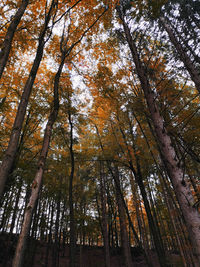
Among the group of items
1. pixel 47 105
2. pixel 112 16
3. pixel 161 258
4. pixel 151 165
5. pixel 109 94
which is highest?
pixel 112 16

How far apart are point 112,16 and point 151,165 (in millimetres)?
6335

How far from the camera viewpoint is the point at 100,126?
9328 millimetres

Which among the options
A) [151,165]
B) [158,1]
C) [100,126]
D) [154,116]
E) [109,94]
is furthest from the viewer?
[100,126]

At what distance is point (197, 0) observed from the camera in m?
6.71

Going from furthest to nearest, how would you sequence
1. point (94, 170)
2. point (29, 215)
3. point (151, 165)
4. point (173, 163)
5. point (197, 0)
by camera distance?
1. point (94, 170)
2. point (151, 165)
3. point (197, 0)
4. point (173, 163)
5. point (29, 215)

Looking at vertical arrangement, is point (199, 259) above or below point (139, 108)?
below

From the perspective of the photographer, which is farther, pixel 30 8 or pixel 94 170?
pixel 94 170

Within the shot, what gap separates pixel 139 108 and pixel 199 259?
3217mm

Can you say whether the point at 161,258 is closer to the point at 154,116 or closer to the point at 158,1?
the point at 154,116

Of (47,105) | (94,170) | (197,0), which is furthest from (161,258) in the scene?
(197,0)

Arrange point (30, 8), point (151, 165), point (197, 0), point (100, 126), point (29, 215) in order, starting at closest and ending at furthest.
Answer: point (29, 215) → point (30, 8) → point (197, 0) → point (151, 165) → point (100, 126)

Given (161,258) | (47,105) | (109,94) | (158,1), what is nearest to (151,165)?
(161,258)

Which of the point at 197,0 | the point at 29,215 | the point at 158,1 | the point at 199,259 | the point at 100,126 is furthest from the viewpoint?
the point at 100,126

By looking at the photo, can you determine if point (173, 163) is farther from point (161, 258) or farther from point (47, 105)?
point (47, 105)
